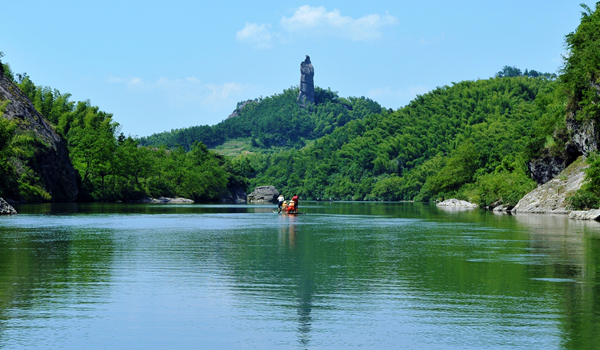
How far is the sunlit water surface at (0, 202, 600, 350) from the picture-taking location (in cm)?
1214

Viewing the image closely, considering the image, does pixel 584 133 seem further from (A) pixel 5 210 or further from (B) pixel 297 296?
(B) pixel 297 296

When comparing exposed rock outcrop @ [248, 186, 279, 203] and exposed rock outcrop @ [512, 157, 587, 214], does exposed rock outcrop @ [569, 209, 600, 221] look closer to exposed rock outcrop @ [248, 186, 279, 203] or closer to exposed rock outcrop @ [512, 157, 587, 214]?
exposed rock outcrop @ [512, 157, 587, 214]

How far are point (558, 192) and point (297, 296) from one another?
59.1 meters

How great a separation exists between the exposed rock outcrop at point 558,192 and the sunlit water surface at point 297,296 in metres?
38.1

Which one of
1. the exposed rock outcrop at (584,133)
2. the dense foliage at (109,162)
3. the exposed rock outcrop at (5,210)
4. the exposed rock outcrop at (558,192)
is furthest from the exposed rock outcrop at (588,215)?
the dense foliage at (109,162)

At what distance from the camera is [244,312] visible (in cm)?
1443

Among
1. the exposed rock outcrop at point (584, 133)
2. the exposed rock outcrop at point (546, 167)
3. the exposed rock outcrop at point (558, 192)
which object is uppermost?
the exposed rock outcrop at point (584, 133)

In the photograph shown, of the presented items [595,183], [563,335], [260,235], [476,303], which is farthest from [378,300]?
[595,183]

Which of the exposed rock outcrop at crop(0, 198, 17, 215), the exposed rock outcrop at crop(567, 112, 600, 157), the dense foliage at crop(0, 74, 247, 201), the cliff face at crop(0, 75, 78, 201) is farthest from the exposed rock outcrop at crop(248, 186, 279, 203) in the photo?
the exposed rock outcrop at crop(0, 198, 17, 215)

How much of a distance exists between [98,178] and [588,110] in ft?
271

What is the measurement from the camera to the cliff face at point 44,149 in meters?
95.2

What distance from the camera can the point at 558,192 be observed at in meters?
69.6

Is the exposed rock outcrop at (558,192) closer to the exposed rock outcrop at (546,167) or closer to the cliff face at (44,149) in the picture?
the exposed rock outcrop at (546,167)

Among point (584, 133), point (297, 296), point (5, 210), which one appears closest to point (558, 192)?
point (584, 133)
